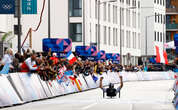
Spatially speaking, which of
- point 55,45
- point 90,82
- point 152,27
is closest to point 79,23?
point 55,45

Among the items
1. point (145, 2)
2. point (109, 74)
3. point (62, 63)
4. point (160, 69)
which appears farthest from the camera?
point (145, 2)

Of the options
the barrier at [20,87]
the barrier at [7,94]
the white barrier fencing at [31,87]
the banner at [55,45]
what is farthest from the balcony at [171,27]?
the barrier at [7,94]

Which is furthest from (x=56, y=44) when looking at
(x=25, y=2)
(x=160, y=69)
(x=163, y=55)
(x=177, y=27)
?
(x=177, y=27)

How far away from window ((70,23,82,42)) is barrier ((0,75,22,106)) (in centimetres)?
5424

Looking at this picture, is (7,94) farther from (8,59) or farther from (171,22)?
(171,22)

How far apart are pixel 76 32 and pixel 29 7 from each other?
41.8 metres

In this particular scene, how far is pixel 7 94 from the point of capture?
75.6ft

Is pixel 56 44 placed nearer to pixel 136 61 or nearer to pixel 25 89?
pixel 25 89

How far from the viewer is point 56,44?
4488cm

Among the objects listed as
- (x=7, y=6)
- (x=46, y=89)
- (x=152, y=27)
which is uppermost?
(x=152, y=27)

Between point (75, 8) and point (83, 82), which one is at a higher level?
point (75, 8)

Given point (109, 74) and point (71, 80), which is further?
point (109, 74)

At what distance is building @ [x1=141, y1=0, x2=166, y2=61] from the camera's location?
118 m

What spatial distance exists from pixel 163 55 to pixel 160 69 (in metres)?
27.7
